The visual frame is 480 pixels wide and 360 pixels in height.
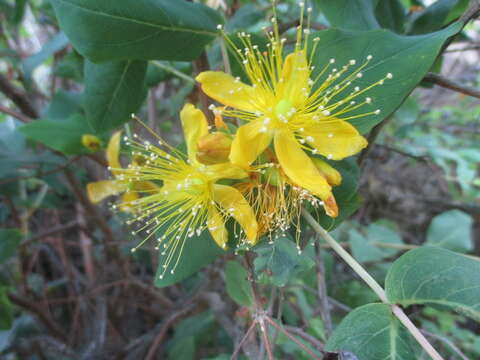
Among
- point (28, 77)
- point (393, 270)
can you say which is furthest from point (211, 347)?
point (28, 77)

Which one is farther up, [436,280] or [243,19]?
[243,19]

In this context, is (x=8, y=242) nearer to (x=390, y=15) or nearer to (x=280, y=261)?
(x=280, y=261)

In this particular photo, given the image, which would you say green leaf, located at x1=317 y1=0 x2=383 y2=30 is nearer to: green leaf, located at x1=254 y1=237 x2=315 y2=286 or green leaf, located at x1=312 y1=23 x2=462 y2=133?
green leaf, located at x1=312 y1=23 x2=462 y2=133

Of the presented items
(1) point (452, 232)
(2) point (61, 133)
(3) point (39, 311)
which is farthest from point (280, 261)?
(3) point (39, 311)

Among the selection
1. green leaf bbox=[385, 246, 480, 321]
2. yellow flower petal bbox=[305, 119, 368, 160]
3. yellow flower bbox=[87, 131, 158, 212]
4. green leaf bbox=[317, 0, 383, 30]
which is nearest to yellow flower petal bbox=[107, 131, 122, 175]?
yellow flower bbox=[87, 131, 158, 212]

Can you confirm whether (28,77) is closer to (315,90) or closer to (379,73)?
(315,90)

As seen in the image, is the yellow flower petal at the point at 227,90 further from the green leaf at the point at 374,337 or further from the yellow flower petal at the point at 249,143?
the green leaf at the point at 374,337
